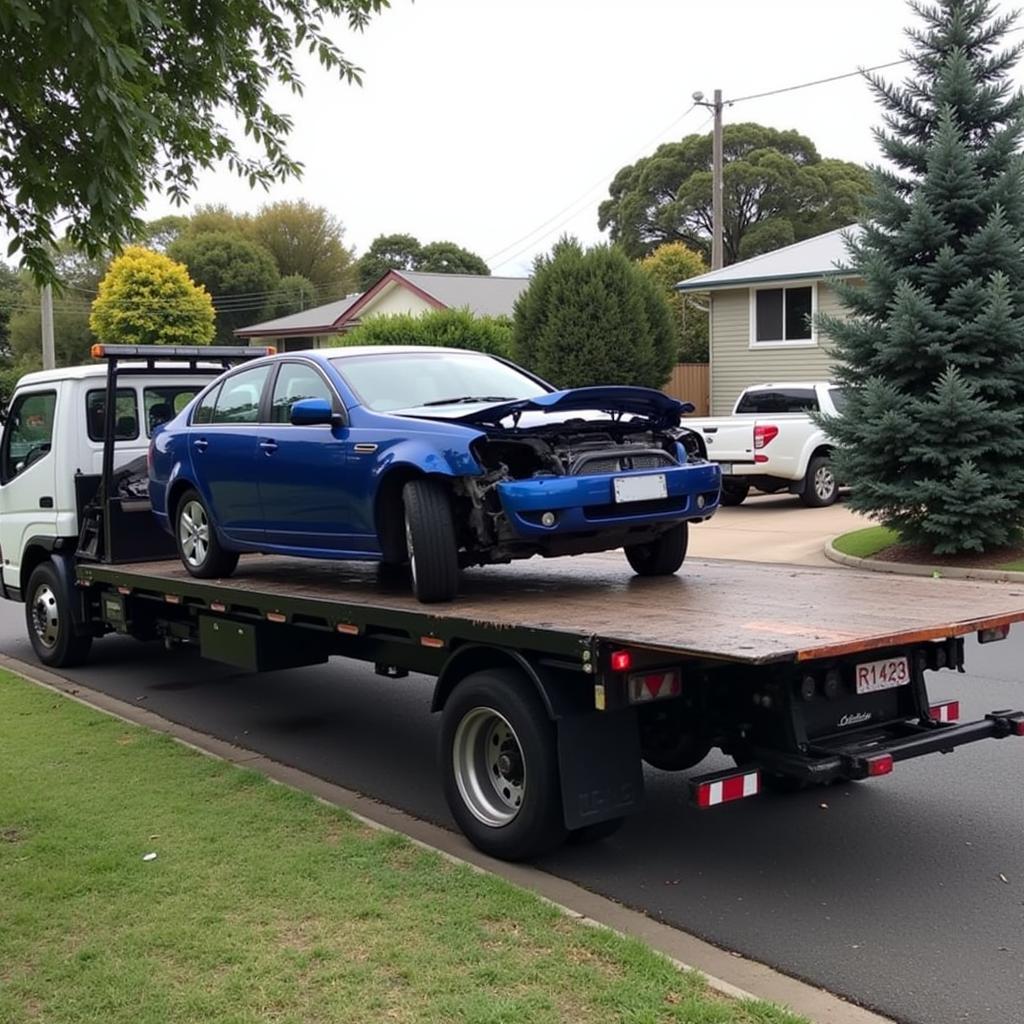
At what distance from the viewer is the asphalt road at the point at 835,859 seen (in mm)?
4215

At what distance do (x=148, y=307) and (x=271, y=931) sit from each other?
42068mm

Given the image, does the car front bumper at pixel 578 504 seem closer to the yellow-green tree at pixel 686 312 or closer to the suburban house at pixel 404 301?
the yellow-green tree at pixel 686 312

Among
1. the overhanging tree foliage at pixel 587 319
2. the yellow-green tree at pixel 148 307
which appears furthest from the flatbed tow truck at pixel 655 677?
the yellow-green tree at pixel 148 307

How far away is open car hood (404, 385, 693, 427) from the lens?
6.08 m

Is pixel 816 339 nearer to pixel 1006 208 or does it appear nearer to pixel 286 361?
pixel 1006 208

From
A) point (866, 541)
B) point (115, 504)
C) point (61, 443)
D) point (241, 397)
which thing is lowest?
point (866, 541)

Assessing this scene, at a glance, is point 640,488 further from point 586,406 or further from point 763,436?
point 763,436

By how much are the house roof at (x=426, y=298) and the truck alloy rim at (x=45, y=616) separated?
2869 cm

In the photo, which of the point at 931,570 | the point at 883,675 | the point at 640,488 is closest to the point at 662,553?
the point at 640,488

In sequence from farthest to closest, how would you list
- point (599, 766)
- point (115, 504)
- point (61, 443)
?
1. point (61, 443)
2. point (115, 504)
3. point (599, 766)

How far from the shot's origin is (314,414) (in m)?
6.65

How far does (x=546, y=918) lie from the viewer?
14.7 feet

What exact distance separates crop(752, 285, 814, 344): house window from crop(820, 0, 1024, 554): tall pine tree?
38.7 feet

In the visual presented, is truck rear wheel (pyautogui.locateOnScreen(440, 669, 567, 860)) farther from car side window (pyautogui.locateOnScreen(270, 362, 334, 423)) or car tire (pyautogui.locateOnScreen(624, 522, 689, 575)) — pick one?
car side window (pyautogui.locateOnScreen(270, 362, 334, 423))
